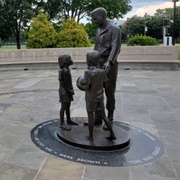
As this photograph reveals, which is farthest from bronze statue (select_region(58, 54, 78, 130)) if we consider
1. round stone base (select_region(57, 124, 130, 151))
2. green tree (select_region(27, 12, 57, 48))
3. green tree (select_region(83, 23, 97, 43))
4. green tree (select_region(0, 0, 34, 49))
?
green tree (select_region(83, 23, 97, 43))

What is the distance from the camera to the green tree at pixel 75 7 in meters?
26.1

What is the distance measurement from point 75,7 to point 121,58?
1390 cm

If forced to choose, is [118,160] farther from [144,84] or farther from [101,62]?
[144,84]

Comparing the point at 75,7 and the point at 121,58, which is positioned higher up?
the point at 75,7

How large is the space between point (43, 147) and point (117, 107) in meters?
2.91

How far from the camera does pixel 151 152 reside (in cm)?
383

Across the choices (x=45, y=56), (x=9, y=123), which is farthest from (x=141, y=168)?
(x=45, y=56)

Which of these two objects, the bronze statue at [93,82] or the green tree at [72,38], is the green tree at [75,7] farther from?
the bronze statue at [93,82]

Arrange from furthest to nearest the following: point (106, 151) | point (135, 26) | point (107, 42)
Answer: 1. point (135, 26)
2. point (107, 42)
3. point (106, 151)

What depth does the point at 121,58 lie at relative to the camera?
14.8 metres

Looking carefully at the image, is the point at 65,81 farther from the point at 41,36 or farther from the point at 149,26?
the point at 149,26

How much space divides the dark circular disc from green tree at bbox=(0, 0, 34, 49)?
2120 cm

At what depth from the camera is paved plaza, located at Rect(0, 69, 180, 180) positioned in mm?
3186

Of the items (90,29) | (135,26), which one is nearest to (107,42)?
(90,29)
